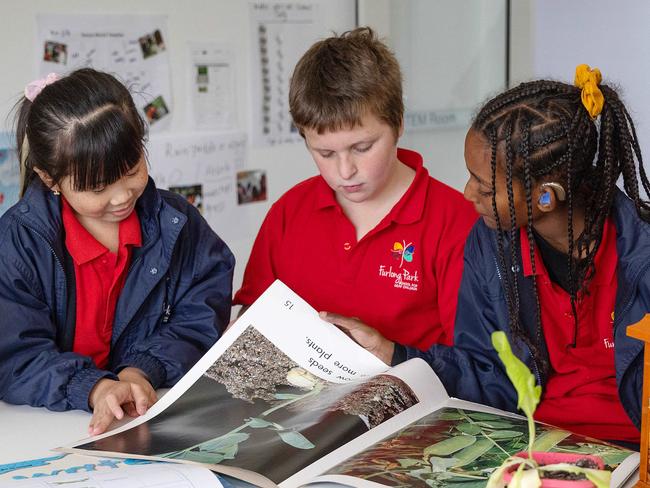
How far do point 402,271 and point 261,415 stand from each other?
0.51 meters

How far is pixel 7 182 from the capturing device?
1.92 metres

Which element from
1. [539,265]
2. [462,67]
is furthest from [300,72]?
[462,67]

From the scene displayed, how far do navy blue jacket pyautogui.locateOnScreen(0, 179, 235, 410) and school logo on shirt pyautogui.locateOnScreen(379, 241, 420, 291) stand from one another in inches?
9.9

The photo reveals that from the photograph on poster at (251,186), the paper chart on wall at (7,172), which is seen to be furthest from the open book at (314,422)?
the photograph on poster at (251,186)

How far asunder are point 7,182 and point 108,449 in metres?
1.19

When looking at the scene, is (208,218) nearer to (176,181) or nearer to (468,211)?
(176,181)

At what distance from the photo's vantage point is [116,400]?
1035 mm

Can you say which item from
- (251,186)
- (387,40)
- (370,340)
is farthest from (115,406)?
(387,40)

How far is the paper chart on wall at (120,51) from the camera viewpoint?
197cm

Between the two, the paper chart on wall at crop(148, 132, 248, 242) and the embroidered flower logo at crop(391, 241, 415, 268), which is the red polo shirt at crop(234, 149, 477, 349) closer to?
the embroidered flower logo at crop(391, 241, 415, 268)

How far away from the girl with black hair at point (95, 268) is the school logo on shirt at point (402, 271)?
0.26 metres

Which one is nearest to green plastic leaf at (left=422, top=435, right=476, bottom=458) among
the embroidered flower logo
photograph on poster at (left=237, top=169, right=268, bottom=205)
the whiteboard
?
the embroidered flower logo

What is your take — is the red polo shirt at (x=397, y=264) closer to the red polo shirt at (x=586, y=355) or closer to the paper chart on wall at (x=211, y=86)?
the red polo shirt at (x=586, y=355)

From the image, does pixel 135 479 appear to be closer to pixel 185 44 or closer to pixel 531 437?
pixel 531 437
